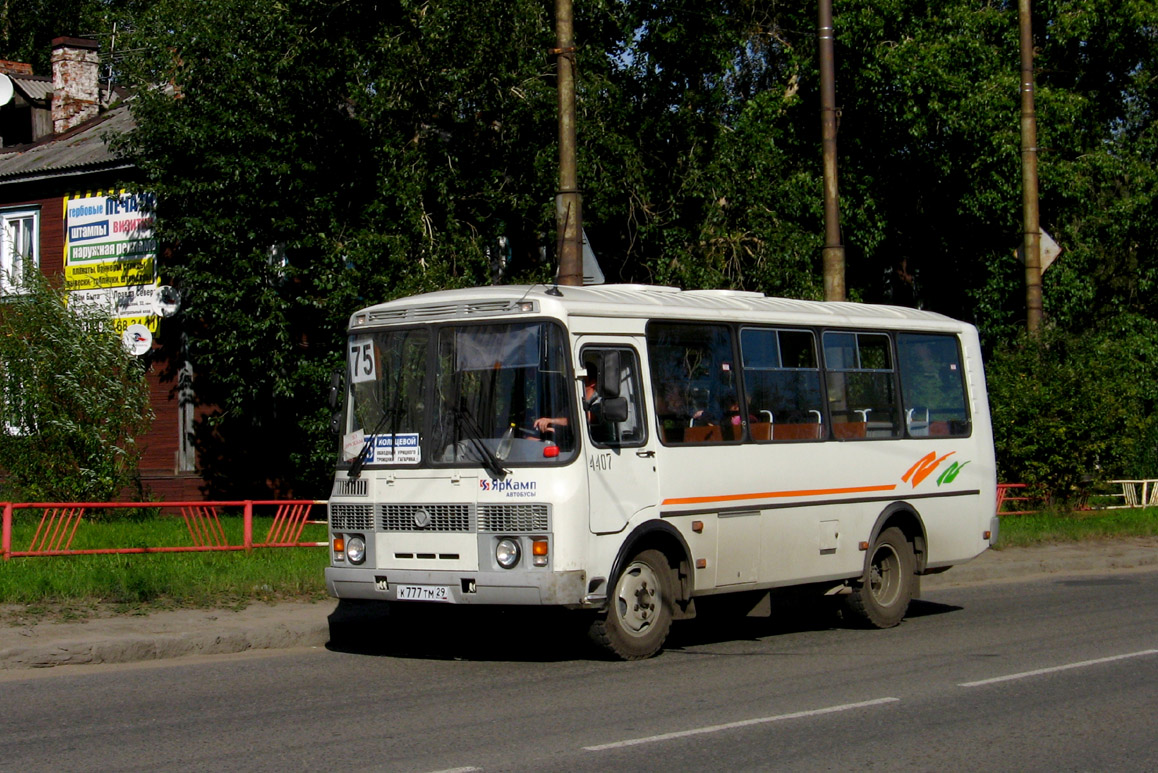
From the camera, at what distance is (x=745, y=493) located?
11641 millimetres

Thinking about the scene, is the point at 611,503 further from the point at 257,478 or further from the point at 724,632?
the point at 257,478

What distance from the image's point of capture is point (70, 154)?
27844mm

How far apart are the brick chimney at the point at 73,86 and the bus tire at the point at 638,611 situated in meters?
24.2

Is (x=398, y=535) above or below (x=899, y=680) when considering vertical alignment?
above

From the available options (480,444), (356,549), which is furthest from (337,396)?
(480,444)

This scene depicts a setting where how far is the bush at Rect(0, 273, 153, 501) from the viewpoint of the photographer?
2169 centimetres

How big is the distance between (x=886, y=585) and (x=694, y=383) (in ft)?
11.3

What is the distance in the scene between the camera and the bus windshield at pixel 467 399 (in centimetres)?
1020

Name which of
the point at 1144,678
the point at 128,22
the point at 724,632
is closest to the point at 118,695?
the point at 724,632

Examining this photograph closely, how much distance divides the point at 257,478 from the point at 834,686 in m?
18.4

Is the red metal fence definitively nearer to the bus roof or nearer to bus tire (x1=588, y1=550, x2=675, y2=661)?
the bus roof

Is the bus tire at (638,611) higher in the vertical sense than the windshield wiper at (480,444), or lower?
lower

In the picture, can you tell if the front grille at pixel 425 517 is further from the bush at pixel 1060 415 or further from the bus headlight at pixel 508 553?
the bush at pixel 1060 415

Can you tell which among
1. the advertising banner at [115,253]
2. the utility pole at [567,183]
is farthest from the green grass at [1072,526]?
the advertising banner at [115,253]
